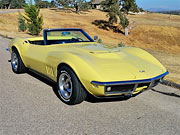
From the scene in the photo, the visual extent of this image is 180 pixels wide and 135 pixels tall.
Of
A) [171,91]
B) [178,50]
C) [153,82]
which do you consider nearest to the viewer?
[153,82]

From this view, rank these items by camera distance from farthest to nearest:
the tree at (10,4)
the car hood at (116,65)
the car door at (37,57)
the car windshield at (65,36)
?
the tree at (10,4) → the car windshield at (65,36) → the car door at (37,57) → the car hood at (116,65)

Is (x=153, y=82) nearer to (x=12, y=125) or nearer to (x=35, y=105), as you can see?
(x=35, y=105)

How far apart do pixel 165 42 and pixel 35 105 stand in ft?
87.5

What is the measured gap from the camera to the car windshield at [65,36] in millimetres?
4809

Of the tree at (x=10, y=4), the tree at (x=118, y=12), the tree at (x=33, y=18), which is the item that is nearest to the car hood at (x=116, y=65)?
the tree at (x=33, y=18)

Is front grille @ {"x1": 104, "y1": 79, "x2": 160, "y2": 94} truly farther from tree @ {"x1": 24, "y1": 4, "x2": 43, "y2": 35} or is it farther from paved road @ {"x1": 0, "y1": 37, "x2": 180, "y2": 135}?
tree @ {"x1": 24, "y1": 4, "x2": 43, "y2": 35}

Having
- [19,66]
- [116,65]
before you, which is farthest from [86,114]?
[19,66]

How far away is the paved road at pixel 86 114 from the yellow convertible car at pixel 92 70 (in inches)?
12.6

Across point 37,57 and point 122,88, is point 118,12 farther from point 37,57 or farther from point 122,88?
point 122,88

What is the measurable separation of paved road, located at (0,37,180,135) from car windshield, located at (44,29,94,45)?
47.2 inches

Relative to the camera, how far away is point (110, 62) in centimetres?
355

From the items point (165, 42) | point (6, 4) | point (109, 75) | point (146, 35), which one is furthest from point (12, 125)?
point (6, 4)

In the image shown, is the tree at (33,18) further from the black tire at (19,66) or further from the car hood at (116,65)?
the car hood at (116,65)

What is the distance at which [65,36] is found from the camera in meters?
5.15
